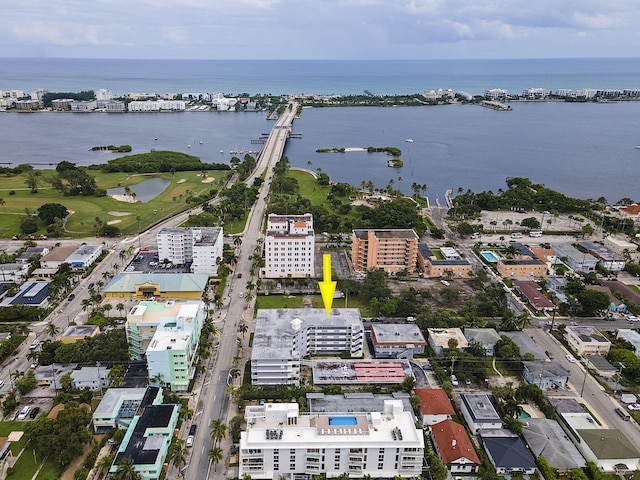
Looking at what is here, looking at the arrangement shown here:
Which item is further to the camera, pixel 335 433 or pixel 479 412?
pixel 479 412

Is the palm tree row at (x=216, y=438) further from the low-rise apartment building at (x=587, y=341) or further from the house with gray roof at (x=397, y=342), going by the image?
the low-rise apartment building at (x=587, y=341)

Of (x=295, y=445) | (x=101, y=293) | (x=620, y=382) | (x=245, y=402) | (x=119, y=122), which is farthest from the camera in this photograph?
(x=119, y=122)

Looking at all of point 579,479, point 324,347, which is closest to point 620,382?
point 579,479

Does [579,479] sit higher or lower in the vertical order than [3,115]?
lower

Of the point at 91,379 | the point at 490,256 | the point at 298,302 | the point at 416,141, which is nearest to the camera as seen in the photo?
the point at 91,379

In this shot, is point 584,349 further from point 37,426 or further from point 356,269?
point 37,426

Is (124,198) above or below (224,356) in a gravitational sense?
above

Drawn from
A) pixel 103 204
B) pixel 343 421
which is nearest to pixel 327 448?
pixel 343 421

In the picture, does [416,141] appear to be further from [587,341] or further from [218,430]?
[218,430]
